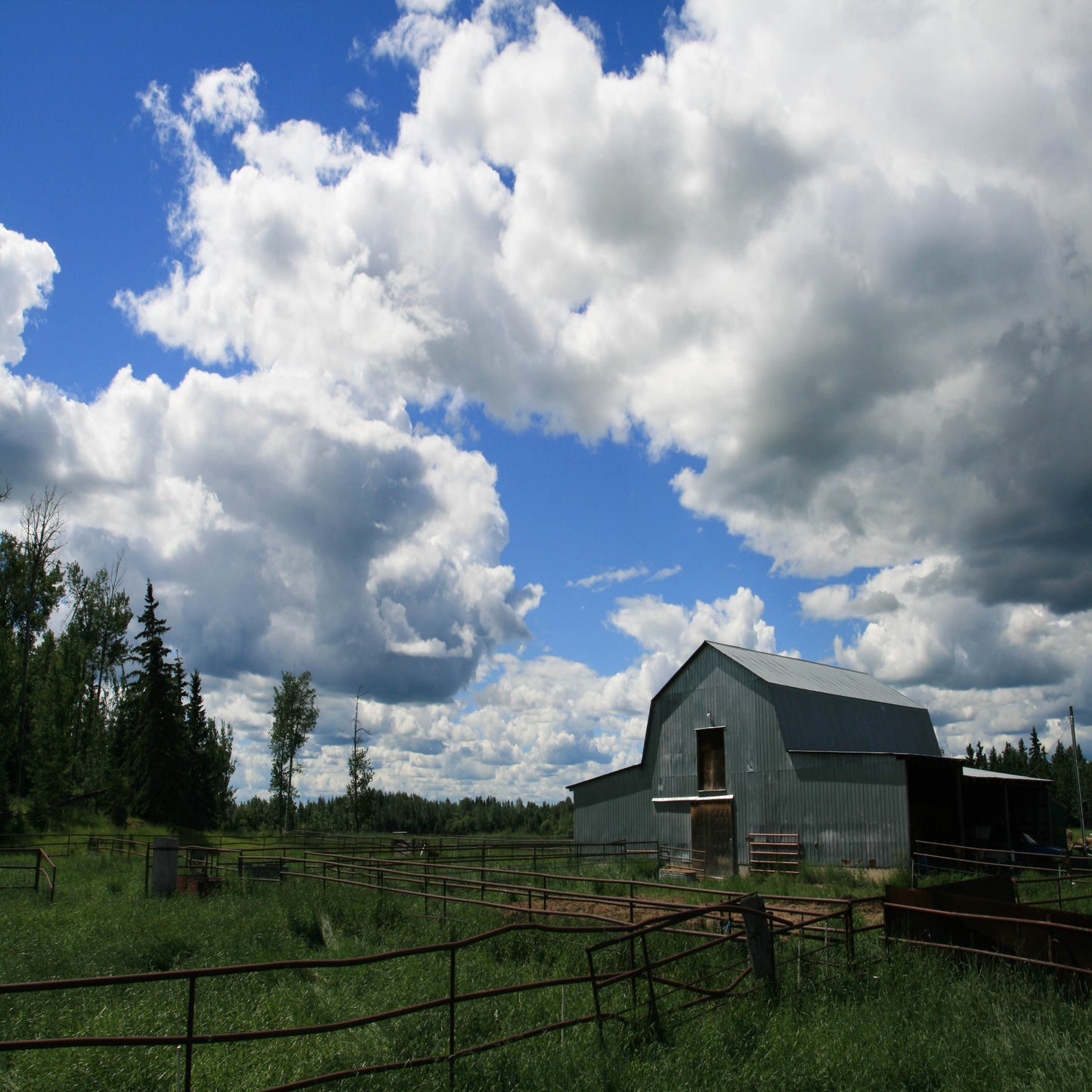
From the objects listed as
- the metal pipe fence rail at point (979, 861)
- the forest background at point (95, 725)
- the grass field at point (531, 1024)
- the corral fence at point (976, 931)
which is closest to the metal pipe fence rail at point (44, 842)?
the forest background at point (95, 725)

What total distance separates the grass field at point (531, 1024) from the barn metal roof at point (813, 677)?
2218 cm

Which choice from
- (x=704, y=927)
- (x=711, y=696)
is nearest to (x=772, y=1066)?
(x=704, y=927)

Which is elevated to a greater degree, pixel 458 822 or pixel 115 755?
pixel 115 755

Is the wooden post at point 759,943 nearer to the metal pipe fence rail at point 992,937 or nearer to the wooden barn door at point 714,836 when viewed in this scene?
the metal pipe fence rail at point 992,937

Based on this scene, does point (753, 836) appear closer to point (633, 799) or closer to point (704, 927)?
point (633, 799)

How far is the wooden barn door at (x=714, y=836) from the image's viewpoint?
30391 millimetres

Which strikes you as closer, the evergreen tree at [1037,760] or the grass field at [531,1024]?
the grass field at [531,1024]

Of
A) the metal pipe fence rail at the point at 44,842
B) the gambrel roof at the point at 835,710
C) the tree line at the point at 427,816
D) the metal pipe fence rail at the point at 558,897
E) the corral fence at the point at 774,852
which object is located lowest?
the tree line at the point at 427,816

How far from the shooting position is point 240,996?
9242 millimetres

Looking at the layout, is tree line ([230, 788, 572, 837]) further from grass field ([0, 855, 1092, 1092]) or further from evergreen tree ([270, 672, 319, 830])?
grass field ([0, 855, 1092, 1092])

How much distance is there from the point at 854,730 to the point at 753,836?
8.73 m

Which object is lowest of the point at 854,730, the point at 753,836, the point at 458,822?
the point at 458,822

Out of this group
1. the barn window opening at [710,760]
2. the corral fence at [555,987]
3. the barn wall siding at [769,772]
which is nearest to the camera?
the corral fence at [555,987]

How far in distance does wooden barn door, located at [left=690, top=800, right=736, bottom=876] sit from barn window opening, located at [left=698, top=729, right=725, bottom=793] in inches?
30.9
